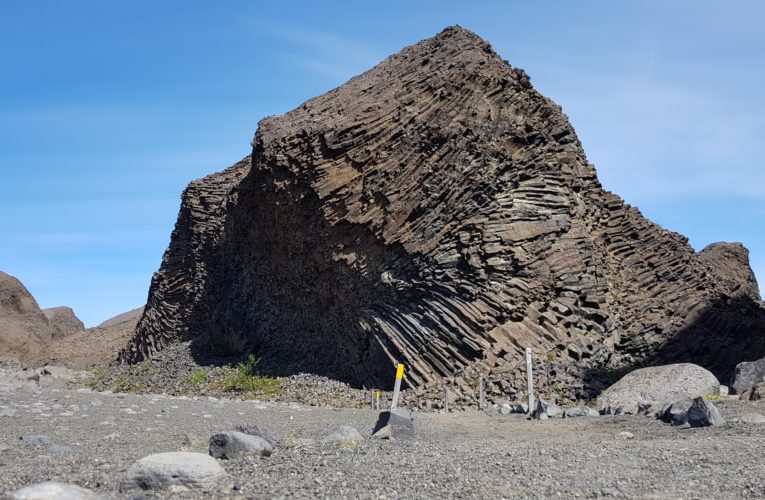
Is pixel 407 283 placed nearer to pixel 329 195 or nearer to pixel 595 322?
pixel 329 195

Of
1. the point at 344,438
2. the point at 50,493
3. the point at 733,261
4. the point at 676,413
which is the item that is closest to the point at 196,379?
the point at 344,438

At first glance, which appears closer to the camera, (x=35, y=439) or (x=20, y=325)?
(x=35, y=439)

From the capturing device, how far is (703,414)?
12320 millimetres

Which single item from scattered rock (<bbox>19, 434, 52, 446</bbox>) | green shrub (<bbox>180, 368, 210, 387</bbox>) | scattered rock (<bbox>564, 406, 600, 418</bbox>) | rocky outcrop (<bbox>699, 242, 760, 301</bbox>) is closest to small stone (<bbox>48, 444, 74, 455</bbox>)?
scattered rock (<bbox>19, 434, 52, 446</bbox>)

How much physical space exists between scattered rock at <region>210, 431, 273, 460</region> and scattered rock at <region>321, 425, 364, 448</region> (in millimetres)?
1531

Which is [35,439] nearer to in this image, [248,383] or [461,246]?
[248,383]

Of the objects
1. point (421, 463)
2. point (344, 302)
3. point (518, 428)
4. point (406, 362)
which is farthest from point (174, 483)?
point (344, 302)

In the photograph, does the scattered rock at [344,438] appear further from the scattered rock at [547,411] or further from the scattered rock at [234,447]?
the scattered rock at [547,411]

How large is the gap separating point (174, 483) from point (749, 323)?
2155 cm

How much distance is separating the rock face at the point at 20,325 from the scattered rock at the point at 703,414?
4121 cm

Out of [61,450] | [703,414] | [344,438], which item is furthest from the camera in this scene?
[703,414]

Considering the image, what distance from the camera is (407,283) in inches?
851

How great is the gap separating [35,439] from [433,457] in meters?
5.56

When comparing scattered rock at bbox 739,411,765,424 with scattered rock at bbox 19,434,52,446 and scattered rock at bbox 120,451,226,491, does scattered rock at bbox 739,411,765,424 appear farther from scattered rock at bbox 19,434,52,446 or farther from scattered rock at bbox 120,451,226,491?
scattered rock at bbox 19,434,52,446
